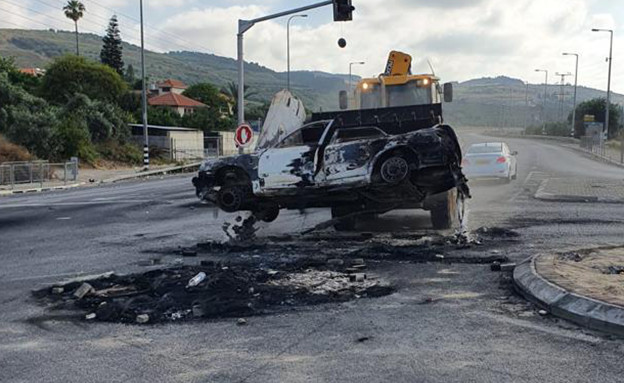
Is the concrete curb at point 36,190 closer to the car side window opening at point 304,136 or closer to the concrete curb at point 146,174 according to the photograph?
the concrete curb at point 146,174

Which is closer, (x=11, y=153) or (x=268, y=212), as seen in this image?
(x=268, y=212)

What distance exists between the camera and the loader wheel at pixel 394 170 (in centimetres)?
956

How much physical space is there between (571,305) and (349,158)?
4.52 metres

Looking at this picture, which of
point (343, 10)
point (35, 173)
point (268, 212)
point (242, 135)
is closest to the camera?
point (268, 212)

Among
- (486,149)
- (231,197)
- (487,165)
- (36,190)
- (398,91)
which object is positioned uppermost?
(398,91)

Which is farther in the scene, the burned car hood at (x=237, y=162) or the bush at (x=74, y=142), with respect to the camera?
the bush at (x=74, y=142)

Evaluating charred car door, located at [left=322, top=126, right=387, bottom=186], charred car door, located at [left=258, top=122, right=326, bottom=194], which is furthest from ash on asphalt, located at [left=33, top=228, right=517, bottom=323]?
charred car door, located at [left=322, top=126, right=387, bottom=186]

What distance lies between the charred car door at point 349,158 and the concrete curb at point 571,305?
3304 mm

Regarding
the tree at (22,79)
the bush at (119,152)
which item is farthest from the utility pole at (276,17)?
the tree at (22,79)

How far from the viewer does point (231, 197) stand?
10.4 m

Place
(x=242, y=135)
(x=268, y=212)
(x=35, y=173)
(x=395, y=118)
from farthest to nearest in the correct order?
(x=35, y=173), (x=242, y=135), (x=268, y=212), (x=395, y=118)

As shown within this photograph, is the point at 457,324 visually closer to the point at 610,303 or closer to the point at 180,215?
the point at 610,303

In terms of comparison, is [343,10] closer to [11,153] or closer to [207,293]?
[207,293]

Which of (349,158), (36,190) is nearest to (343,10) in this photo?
(349,158)
